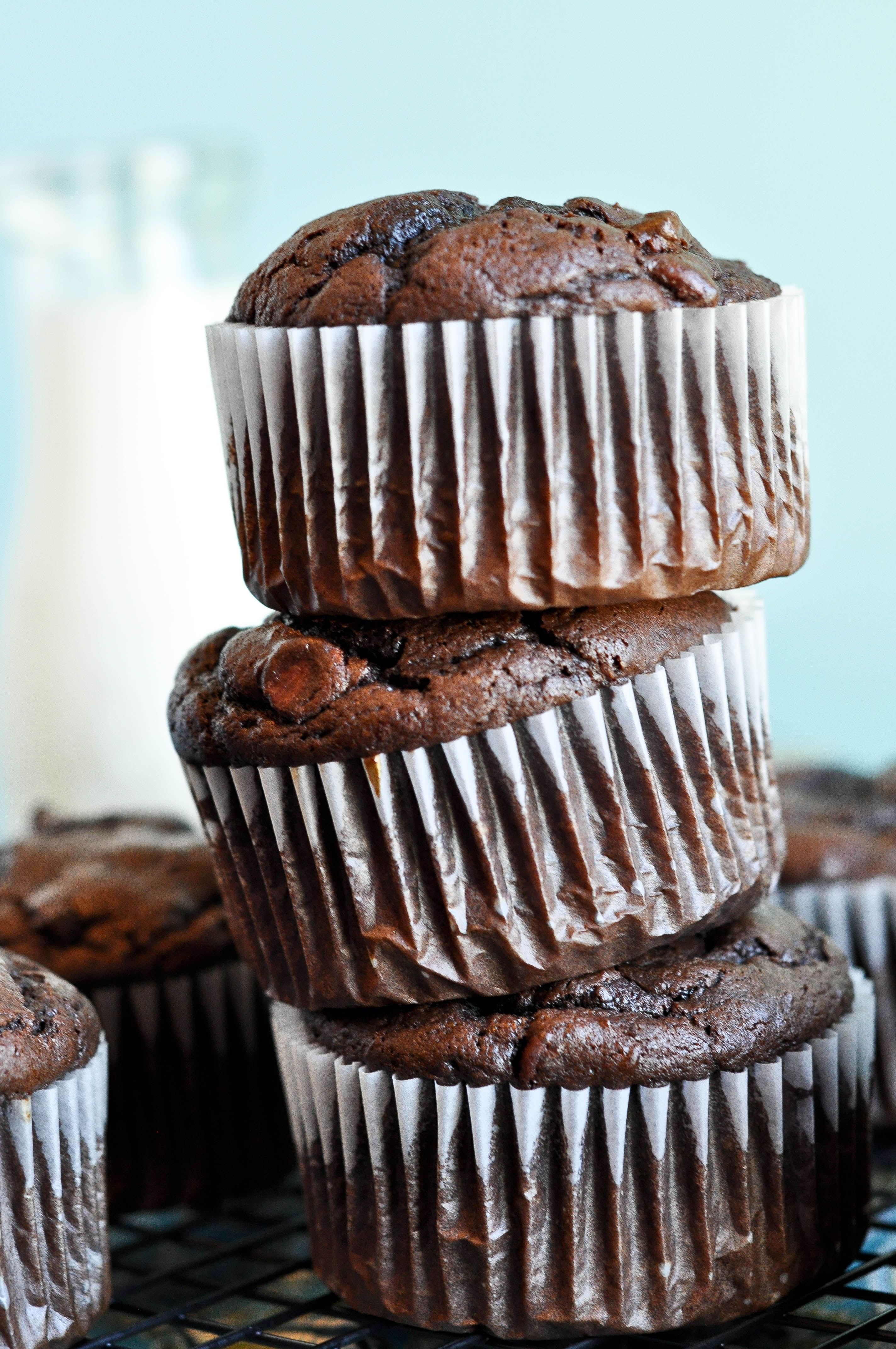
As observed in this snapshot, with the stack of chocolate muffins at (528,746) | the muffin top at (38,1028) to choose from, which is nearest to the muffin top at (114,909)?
the muffin top at (38,1028)

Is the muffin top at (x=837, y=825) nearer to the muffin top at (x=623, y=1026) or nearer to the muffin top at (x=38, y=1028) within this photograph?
the muffin top at (x=623, y=1026)

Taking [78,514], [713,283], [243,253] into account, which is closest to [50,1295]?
[713,283]

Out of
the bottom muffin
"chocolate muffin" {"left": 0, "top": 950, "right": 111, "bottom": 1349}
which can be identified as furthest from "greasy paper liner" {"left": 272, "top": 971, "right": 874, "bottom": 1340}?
"chocolate muffin" {"left": 0, "top": 950, "right": 111, "bottom": 1349}

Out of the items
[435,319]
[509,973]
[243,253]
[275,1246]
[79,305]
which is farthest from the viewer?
[243,253]

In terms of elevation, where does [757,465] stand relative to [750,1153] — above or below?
above

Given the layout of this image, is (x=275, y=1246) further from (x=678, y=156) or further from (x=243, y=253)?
(x=678, y=156)

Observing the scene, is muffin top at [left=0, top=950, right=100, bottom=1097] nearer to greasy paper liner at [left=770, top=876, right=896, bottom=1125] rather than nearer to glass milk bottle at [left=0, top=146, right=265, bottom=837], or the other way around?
greasy paper liner at [left=770, top=876, right=896, bottom=1125]
